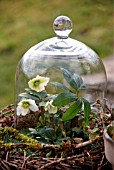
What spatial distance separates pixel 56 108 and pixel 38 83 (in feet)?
0.28

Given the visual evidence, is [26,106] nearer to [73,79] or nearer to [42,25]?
[73,79]

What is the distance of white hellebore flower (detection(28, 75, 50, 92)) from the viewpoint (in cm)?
121

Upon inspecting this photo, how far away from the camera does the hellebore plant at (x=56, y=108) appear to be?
108 centimetres

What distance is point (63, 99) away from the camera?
1073 mm

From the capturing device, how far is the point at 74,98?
1.08 metres

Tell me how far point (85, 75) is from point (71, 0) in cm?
326

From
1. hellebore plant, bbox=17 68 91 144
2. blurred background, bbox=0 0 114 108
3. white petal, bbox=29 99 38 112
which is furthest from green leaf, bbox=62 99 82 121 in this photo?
blurred background, bbox=0 0 114 108

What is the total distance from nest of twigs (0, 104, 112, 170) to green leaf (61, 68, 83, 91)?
161mm

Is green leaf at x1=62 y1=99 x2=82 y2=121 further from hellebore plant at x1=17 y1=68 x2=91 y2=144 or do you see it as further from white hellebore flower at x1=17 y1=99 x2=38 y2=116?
white hellebore flower at x1=17 y1=99 x2=38 y2=116

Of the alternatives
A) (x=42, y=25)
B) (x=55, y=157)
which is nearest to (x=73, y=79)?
(x=55, y=157)

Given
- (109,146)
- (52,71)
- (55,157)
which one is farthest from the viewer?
(52,71)

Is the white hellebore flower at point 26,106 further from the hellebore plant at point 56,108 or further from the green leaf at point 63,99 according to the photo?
the green leaf at point 63,99

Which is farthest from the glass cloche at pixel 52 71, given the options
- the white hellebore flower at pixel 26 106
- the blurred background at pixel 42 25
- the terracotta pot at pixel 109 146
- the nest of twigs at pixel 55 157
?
the blurred background at pixel 42 25

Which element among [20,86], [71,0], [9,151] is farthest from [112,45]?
[9,151]
